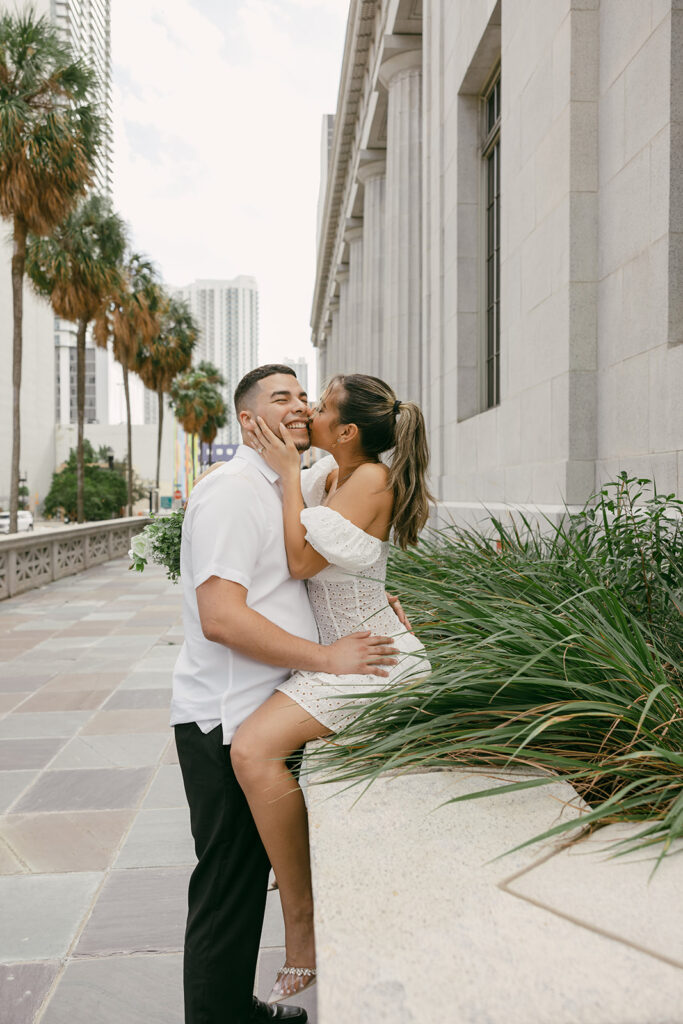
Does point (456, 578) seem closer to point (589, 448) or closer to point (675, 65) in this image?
point (589, 448)

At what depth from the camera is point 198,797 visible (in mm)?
2588

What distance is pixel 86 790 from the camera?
530cm

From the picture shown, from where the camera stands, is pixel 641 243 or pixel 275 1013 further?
pixel 641 243

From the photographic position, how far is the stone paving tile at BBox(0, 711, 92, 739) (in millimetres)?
6523

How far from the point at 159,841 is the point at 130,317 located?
32376mm

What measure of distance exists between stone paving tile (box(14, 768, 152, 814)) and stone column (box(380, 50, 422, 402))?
12072 millimetres

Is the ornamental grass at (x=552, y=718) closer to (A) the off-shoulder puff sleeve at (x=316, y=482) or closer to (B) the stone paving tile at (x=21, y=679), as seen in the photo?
(A) the off-shoulder puff sleeve at (x=316, y=482)

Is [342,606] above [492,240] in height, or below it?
below

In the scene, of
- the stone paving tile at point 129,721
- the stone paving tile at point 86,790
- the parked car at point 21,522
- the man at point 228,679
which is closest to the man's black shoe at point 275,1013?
the man at point 228,679

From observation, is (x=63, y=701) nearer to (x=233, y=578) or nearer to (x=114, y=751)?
(x=114, y=751)

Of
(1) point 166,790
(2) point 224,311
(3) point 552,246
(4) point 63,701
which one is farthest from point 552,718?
(2) point 224,311

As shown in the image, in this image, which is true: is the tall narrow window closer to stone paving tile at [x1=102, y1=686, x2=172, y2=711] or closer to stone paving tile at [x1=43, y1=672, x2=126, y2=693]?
stone paving tile at [x1=102, y1=686, x2=172, y2=711]

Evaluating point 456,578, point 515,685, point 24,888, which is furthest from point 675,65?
point 24,888

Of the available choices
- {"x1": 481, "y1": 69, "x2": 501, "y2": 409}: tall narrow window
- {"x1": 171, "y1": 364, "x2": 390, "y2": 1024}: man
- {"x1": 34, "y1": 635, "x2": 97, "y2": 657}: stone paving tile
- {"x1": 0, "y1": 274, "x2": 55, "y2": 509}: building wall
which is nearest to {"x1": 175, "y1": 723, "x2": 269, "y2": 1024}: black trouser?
{"x1": 171, "y1": 364, "x2": 390, "y2": 1024}: man
